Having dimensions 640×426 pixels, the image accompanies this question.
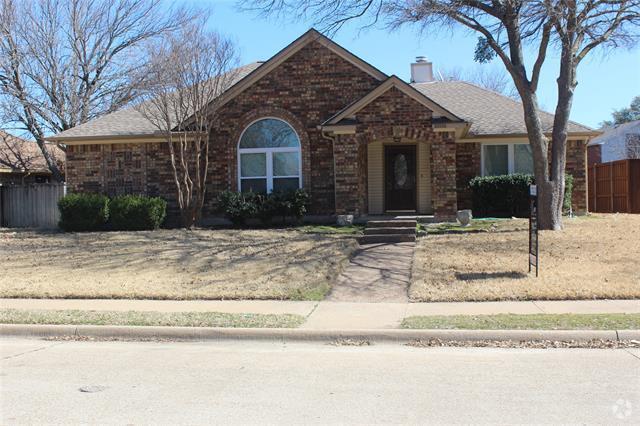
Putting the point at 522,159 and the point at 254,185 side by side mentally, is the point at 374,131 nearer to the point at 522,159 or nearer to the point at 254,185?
the point at 254,185

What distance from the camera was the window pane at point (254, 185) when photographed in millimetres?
19469

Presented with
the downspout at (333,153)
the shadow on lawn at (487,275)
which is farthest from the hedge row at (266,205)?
the shadow on lawn at (487,275)

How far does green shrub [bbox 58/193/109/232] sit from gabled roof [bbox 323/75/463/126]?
7.38 metres

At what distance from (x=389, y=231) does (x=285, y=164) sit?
16.9ft

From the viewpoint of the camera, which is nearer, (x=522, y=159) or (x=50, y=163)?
(x=522, y=159)

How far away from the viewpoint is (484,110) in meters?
21.6

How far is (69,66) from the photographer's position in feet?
95.2

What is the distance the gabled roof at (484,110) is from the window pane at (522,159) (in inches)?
29.3

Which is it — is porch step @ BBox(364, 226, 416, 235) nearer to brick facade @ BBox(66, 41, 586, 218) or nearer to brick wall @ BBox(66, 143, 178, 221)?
brick facade @ BBox(66, 41, 586, 218)

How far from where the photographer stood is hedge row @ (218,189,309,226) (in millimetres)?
18031

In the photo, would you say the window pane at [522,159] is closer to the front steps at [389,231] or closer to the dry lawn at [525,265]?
the dry lawn at [525,265]

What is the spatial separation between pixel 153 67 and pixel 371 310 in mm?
11849

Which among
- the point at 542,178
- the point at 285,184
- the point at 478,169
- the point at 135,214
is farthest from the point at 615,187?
the point at 135,214

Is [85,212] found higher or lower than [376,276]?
higher
